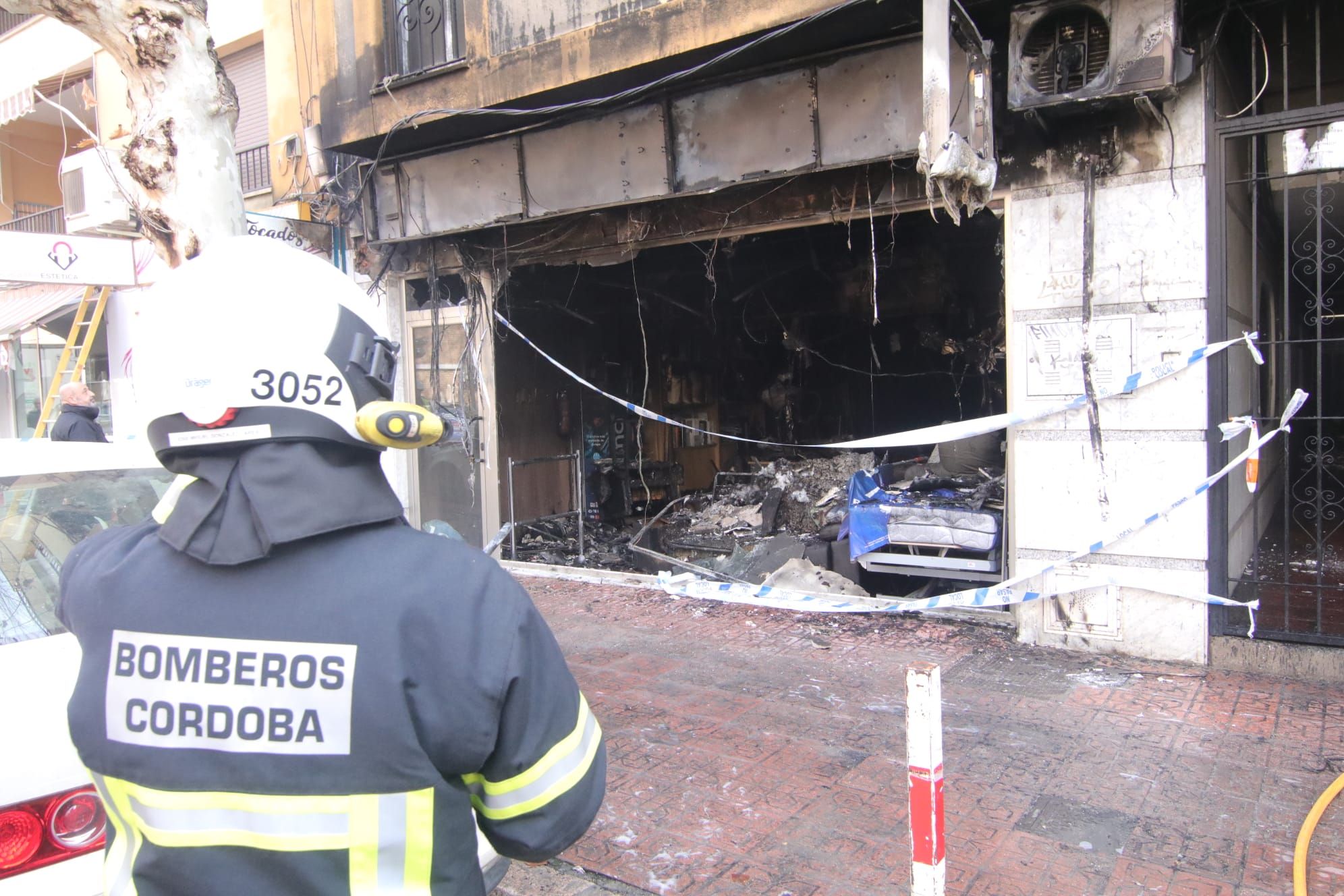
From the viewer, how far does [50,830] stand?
222cm

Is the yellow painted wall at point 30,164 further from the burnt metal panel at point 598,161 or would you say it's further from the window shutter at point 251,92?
the burnt metal panel at point 598,161

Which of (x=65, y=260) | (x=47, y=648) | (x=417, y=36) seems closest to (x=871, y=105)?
(x=417, y=36)

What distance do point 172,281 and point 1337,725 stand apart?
18.8 feet

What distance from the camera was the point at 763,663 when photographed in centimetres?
612

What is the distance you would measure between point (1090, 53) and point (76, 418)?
8779mm

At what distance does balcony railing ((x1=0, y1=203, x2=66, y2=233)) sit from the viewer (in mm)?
17859

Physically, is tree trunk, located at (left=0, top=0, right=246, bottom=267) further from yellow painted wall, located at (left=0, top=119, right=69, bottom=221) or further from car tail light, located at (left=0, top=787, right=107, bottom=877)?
yellow painted wall, located at (left=0, top=119, right=69, bottom=221)

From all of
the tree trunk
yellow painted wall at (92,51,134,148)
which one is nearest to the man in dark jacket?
the tree trunk

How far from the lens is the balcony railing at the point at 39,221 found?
58.6 feet

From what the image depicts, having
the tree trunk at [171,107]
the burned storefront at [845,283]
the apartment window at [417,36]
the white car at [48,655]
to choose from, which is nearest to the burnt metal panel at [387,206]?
the burned storefront at [845,283]

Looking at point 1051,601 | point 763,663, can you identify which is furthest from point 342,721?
point 1051,601

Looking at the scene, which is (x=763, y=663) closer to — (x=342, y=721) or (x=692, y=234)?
(x=692, y=234)

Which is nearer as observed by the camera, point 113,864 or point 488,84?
point 113,864

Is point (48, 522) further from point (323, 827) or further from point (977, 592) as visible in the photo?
point (977, 592)
